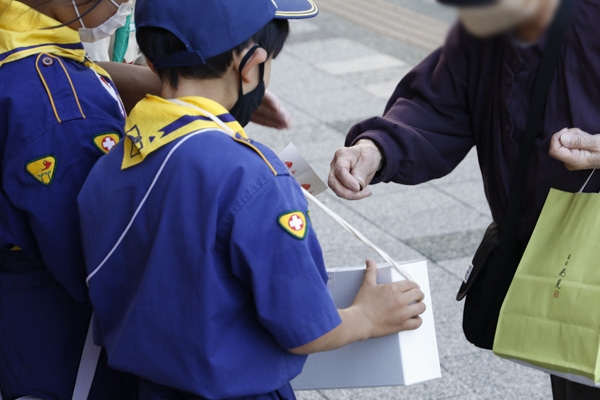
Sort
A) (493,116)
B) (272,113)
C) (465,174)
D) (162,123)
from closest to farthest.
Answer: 1. (162,123)
2. (493,116)
3. (272,113)
4. (465,174)

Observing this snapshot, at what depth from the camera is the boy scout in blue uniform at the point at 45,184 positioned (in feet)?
5.80

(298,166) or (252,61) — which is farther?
(298,166)

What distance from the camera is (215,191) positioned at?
4.94 ft

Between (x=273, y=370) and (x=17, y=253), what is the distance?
2.18ft

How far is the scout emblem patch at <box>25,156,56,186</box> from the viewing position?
1760 millimetres

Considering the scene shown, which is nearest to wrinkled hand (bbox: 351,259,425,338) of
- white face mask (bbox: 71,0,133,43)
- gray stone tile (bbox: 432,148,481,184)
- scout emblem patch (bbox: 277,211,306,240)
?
scout emblem patch (bbox: 277,211,306,240)

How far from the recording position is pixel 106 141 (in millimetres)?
1821

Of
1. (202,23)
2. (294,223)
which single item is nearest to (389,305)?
(294,223)

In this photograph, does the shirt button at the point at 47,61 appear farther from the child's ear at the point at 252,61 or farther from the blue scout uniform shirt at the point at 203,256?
the child's ear at the point at 252,61

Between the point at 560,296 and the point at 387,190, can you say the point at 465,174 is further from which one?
the point at 560,296

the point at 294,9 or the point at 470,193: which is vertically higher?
the point at 294,9

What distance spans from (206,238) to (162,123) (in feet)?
0.81

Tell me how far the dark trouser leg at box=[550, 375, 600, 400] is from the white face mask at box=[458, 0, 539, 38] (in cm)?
158

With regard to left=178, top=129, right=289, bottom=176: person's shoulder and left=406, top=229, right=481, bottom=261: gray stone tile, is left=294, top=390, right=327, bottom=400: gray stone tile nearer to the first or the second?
left=406, top=229, right=481, bottom=261: gray stone tile
